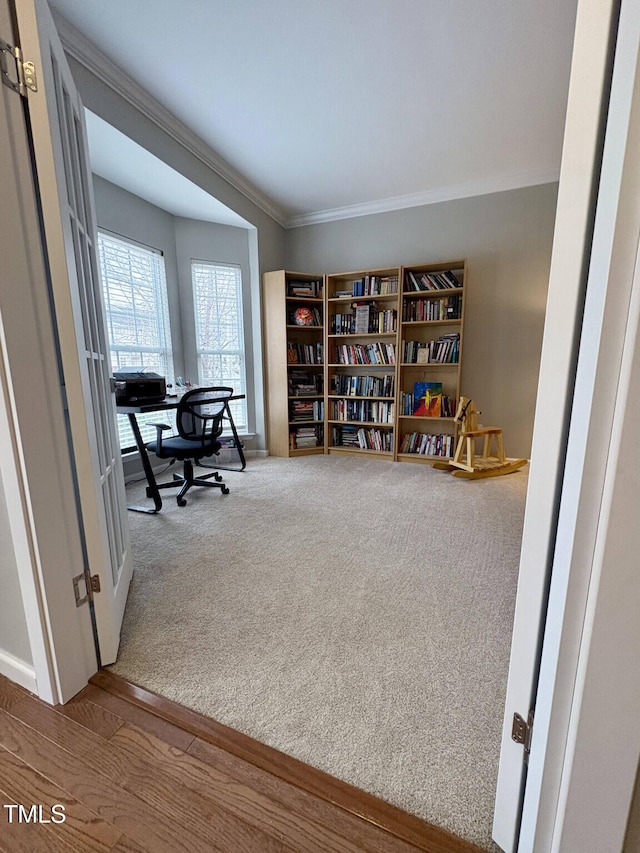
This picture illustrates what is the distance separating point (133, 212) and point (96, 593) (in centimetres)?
312

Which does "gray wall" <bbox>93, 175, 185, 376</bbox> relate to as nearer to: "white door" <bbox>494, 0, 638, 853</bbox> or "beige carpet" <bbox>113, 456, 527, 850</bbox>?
"beige carpet" <bbox>113, 456, 527, 850</bbox>

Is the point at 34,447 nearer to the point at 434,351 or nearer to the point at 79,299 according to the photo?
the point at 79,299

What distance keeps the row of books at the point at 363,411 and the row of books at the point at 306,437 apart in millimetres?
259

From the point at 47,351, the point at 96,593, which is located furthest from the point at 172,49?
the point at 96,593

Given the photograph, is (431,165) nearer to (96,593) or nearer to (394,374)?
(394,374)

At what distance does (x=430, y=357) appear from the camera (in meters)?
3.40

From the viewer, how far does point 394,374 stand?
3.62 metres

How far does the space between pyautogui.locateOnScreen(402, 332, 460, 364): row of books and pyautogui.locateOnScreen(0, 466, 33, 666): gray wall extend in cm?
321

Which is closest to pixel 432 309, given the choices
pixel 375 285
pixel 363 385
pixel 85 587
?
pixel 375 285

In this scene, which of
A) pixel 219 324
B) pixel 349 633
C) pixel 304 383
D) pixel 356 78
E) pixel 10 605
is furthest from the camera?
pixel 304 383

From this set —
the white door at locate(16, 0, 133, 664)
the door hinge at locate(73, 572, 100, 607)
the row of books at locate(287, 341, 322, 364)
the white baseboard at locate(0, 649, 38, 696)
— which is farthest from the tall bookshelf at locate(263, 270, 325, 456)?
the white baseboard at locate(0, 649, 38, 696)

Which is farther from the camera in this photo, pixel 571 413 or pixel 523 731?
pixel 523 731

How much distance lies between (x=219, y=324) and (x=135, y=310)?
85cm

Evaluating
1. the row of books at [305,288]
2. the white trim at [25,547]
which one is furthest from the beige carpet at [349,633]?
the row of books at [305,288]
